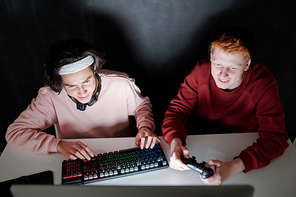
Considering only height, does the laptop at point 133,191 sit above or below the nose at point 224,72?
below

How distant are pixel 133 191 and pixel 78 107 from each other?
85 cm

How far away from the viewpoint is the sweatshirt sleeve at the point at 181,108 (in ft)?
3.63

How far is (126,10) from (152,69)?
43 cm

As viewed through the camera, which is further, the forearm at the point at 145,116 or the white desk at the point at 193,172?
the forearm at the point at 145,116

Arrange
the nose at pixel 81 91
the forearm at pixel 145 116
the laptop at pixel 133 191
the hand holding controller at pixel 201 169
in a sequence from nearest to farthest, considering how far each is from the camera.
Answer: the laptop at pixel 133 191 < the hand holding controller at pixel 201 169 < the nose at pixel 81 91 < the forearm at pixel 145 116

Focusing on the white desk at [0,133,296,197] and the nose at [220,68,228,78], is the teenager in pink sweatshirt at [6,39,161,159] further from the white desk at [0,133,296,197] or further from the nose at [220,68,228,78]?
the nose at [220,68,228,78]

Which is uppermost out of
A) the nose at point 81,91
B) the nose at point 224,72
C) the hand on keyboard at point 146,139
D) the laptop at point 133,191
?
the nose at point 224,72

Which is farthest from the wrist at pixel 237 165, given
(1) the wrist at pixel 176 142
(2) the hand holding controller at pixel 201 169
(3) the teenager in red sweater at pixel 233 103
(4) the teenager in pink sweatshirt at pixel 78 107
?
(4) the teenager in pink sweatshirt at pixel 78 107

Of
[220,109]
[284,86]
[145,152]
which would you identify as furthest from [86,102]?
[284,86]

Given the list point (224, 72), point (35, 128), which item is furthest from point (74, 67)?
point (224, 72)

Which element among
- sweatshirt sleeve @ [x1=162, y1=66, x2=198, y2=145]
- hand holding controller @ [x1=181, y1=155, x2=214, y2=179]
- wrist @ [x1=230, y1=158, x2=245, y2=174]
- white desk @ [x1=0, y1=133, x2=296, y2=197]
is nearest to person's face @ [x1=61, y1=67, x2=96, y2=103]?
white desk @ [x1=0, y1=133, x2=296, y2=197]

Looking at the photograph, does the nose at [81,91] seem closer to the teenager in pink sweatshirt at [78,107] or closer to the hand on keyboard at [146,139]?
the teenager in pink sweatshirt at [78,107]

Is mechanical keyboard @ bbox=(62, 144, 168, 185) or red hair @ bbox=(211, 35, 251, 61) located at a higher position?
red hair @ bbox=(211, 35, 251, 61)

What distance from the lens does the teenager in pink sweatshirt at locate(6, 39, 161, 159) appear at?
40.4 inches
